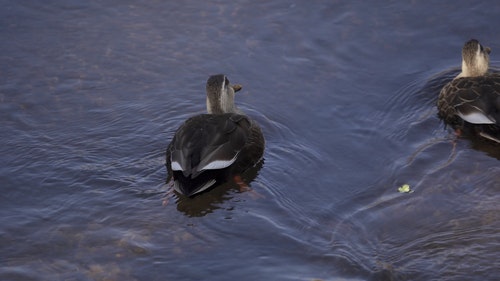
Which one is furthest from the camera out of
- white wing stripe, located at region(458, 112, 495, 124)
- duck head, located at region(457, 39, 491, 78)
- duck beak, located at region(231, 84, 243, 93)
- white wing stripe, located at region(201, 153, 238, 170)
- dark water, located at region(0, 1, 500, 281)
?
duck head, located at region(457, 39, 491, 78)

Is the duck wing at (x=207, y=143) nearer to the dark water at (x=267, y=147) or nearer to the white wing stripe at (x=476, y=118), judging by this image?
the dark water at (x=267, y=147)

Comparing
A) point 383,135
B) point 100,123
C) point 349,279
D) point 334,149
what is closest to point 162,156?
point 100,123

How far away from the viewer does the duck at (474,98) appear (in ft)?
31.2

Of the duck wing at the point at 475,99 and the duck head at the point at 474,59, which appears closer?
the duck wing at the point at 475,99

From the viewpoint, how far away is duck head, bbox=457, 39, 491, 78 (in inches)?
408

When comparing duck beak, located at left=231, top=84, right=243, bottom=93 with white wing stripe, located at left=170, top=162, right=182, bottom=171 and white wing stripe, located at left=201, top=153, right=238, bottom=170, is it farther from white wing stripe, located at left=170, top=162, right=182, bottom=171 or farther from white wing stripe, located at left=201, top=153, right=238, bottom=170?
white wing stripe, located at left=170, top=162, right=182, bottom=171

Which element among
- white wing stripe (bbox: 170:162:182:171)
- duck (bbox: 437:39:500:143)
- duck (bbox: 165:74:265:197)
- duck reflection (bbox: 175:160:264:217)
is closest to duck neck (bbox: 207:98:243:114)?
duck (bbox: 165:74:265:197)

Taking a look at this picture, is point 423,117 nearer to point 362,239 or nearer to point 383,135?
point 383,135

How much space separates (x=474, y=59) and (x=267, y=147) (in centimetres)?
288

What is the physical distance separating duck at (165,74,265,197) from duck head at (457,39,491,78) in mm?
2842

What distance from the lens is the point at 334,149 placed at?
945 centimetres

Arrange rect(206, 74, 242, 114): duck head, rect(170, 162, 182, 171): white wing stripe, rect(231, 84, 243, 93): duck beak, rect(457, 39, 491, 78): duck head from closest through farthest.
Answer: rect(170, 162, 182, 171): white wing stripe
rect(206, 74, 242, 114): duck head
rect(231, 84, 243, 93): duck beak
rect(457, 39, 491, 78): duck head

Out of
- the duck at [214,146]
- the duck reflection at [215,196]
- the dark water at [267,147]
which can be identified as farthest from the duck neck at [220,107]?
the duck reflection at [215,196]

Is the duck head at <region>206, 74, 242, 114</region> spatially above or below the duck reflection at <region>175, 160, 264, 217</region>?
above
